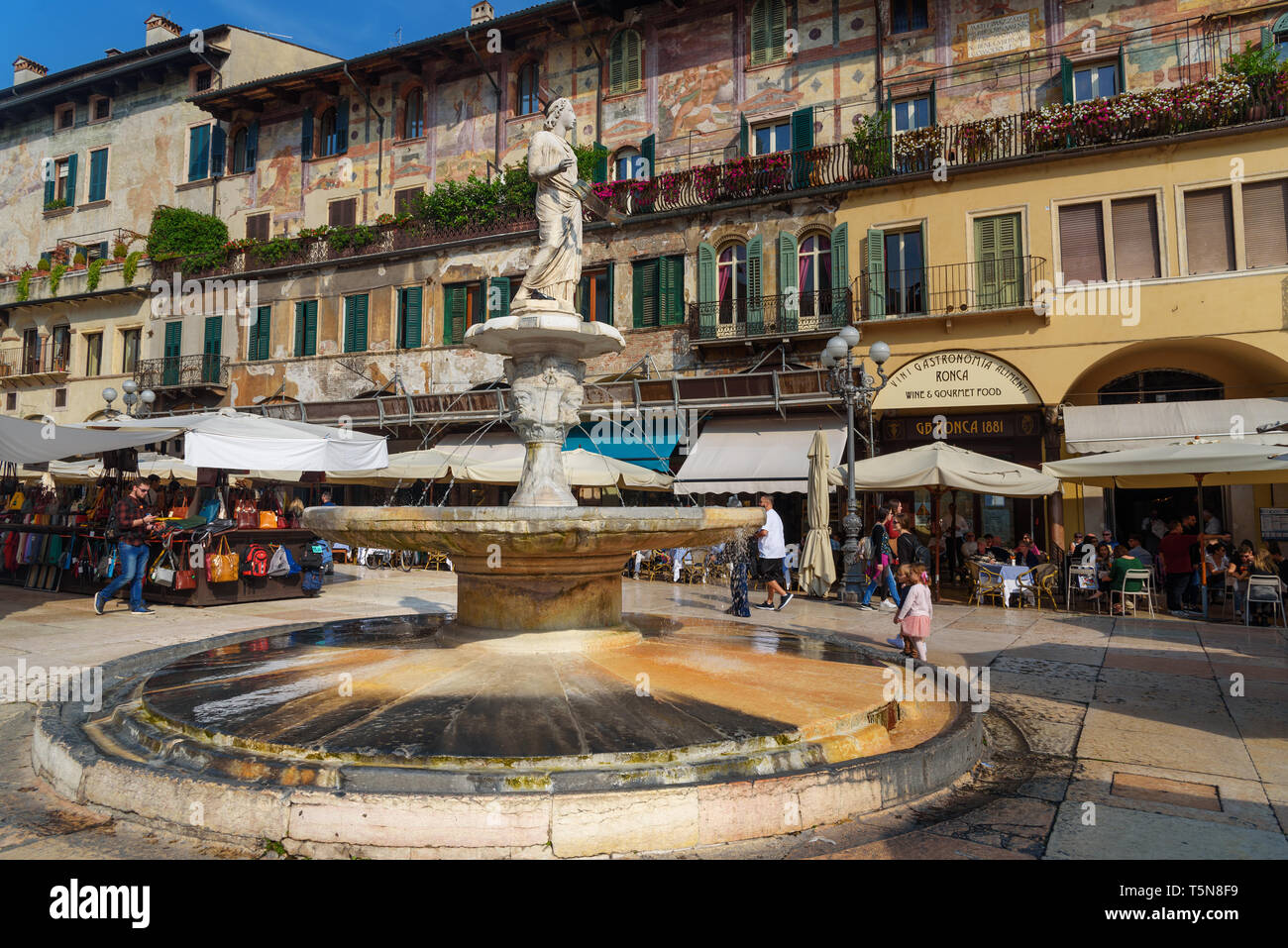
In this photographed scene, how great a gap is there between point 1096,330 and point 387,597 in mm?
14673

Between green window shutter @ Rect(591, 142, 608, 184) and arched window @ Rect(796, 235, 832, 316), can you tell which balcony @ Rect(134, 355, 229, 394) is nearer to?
green window shutter @ Rect(591, 142, 608, 184)

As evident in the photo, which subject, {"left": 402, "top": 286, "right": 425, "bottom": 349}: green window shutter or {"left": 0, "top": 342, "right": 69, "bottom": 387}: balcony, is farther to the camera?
{"left": 0, "top": 342, "right": 69, "bottom": 387}: balcony

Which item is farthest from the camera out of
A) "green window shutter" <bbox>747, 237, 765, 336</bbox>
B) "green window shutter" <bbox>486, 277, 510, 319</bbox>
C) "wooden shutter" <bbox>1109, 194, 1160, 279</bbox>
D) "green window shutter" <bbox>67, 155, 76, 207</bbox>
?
"green window shutter" <bbox>67, 155, 76, 207</bbox>

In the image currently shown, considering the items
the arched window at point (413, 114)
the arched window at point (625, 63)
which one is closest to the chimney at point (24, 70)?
the arched window at point (413, 114)

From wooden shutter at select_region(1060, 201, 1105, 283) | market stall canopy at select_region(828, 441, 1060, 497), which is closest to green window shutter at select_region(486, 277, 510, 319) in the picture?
market stall canopy at select_region(828, 441, 1060, 497)

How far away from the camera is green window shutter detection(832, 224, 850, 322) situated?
59.6ft

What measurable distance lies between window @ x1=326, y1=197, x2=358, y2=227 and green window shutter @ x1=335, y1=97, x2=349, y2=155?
1.70 meters

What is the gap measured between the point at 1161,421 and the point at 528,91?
739 inches

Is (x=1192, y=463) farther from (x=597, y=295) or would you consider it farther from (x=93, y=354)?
(x=93, y=354)

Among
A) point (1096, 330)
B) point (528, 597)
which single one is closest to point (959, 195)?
point (1096, 330)

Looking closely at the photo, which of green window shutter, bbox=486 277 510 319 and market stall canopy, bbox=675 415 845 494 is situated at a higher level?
green window shutter, bbox=486 277 510 319

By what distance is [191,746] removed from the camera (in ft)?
12.4

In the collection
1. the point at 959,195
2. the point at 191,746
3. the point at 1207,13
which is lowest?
the point at 191,746
